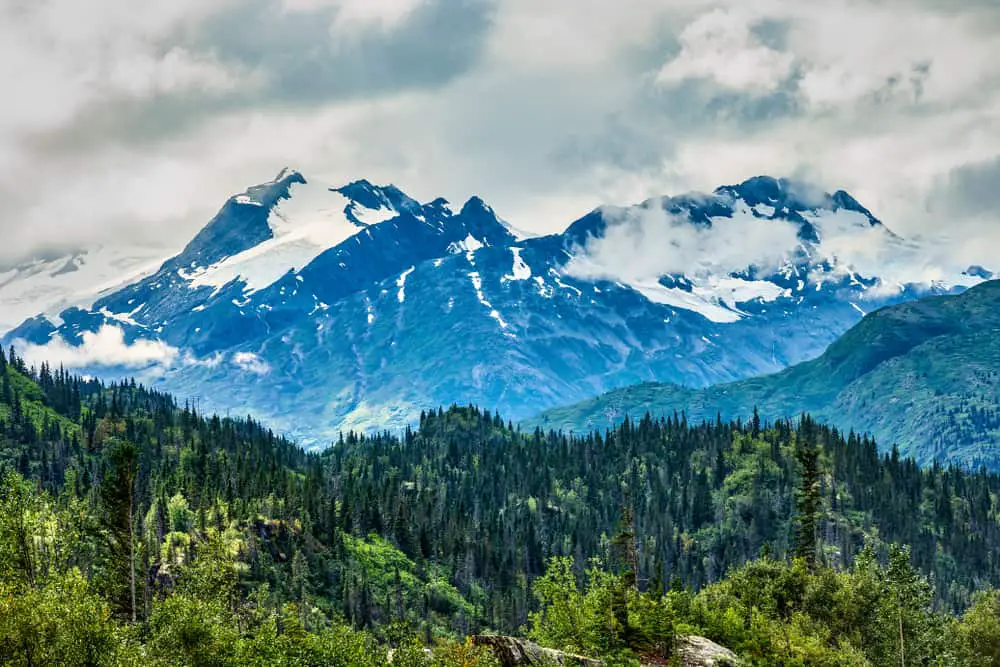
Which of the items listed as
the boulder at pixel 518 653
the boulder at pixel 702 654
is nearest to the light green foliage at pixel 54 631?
the boulder at pixel 518 653

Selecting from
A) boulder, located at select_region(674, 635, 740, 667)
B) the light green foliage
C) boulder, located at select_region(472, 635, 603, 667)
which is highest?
the light green foliage

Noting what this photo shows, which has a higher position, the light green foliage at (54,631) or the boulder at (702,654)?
the light green foliage at (54,631)

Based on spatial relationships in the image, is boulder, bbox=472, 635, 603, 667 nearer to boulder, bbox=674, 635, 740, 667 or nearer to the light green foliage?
boulder, bbox=674, 635, 740, 667

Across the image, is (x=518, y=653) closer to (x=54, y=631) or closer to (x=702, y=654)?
(x=702, y=654)

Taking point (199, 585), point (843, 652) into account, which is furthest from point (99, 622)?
point (843, 652)

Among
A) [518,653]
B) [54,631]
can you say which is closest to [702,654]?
[518,653]

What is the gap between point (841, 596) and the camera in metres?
141

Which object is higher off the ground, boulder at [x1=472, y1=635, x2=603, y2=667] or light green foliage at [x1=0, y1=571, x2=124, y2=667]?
light green foliage at [x1=0, y1=571, x2=124, y2=667]

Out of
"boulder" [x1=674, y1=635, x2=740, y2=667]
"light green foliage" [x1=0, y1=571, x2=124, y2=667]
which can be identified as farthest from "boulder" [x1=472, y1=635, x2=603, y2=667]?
"light green foliage" [x1=0, y1=571, x2=124, y2=667]

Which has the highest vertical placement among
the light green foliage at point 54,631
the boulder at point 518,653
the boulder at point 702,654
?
Answer: the light green foliage at point 54,631

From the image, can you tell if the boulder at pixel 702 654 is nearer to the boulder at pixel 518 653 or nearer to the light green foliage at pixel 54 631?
the boulder at pixel 518 653

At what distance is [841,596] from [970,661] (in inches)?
679

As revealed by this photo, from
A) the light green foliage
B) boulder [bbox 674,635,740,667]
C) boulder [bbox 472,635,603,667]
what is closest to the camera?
the light green foliage

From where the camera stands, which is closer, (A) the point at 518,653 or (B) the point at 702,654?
(A) the point at 518,653
